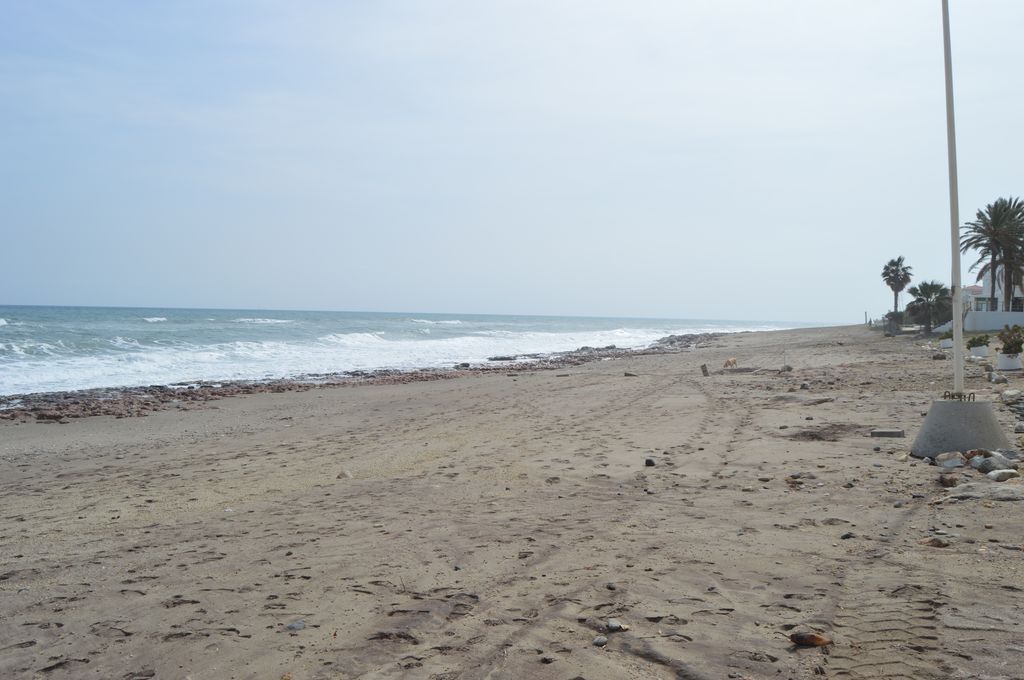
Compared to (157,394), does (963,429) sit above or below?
above

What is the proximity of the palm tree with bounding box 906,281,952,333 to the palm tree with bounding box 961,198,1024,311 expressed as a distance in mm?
3612

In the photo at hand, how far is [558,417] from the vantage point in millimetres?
12523

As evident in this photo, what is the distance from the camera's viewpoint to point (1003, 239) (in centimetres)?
3884

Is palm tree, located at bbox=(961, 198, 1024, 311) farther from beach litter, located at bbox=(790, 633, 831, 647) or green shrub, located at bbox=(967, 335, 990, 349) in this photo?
beach litter, located at bbox=(790, 633, 831, 647)

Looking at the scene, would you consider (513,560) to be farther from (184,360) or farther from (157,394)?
(184,360)

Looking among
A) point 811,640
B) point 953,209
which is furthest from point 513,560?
point 953,209

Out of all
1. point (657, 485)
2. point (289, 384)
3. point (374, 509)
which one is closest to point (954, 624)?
point (657, 485)

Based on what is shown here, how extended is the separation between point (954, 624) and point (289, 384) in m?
19.0

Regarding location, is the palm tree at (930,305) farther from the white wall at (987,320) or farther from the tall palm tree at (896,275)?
the tall palm tree at (896,275)

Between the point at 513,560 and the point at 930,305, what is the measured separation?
3912 centimetres

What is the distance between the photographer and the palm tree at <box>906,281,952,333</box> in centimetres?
3653

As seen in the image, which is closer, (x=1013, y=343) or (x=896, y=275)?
(x=1013, y=343)

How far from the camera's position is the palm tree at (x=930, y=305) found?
36.5 m

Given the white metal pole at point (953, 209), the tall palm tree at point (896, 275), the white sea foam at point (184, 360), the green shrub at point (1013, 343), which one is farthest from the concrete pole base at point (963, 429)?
the tall palm tree at point (896, 275)
